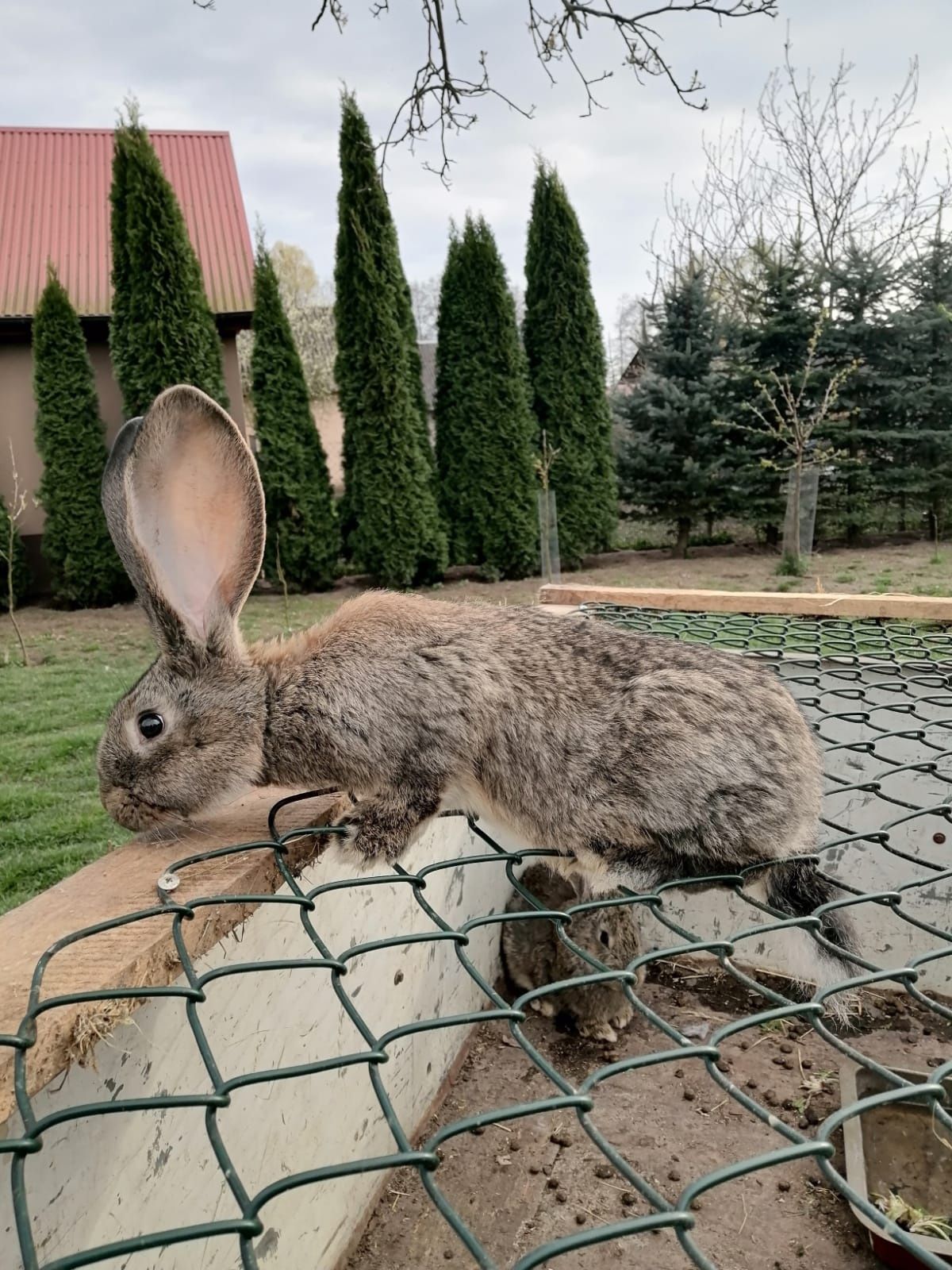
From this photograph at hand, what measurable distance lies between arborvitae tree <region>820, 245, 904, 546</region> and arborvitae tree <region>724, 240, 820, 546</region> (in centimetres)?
49

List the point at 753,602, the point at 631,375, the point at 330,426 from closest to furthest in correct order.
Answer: the point at 753,602
the point at 631,375
the point at 330,426

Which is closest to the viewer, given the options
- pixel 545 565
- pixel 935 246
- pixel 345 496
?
pixel 545 565

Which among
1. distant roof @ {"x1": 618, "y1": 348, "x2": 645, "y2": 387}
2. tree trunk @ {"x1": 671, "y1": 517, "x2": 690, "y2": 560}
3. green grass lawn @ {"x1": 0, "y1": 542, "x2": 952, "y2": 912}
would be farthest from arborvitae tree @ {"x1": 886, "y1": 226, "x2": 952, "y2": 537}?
distant roof @ {"x1": 618, "y1": 348, "x2": 645, "y2": 387}

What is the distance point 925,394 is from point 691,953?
46.0 feet

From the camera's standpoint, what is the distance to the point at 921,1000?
1513 mm

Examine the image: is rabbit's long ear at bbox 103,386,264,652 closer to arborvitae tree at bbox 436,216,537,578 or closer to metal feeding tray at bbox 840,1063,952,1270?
metal feeding tray at bbox 840,1063,952,1270

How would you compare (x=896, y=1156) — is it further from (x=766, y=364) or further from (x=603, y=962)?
(x=766, y=364)

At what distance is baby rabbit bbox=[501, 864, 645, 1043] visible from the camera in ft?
13.3

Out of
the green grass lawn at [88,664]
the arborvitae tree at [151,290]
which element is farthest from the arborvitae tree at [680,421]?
the arborvitae tree at [151,290]

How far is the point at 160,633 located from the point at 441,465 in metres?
11.9

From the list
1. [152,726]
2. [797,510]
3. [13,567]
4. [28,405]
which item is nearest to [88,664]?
[13,567]

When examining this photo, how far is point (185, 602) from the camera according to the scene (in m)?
2.23

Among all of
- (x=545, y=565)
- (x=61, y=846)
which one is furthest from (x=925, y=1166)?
(x=545, y=565)

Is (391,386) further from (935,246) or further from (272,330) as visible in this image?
(935,246)
